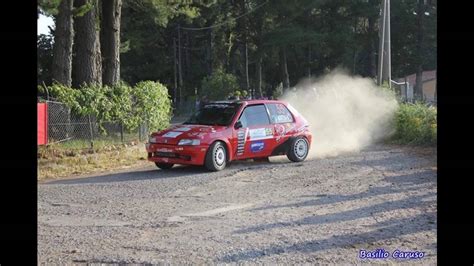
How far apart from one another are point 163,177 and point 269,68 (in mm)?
59133

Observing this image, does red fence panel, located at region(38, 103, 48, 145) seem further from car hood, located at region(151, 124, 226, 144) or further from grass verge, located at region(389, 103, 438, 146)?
grass verge, located at region(389, 103, 438, 146)

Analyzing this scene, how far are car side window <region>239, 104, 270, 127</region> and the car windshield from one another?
25 centimetres

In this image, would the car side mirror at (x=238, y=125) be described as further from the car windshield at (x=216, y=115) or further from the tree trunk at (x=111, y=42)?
the tree trunk at (x=111, y=42)

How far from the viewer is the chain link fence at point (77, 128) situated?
49.6ft

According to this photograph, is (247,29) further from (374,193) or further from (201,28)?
(374,193)

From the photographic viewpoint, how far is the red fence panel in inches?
562

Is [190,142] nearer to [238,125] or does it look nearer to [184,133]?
[184,133]

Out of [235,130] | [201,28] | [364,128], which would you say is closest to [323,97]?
[364,128]

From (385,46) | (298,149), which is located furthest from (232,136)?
(385,46)

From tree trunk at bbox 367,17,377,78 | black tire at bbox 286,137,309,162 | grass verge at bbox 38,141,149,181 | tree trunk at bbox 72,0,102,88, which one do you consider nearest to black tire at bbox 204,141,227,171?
black tire at bbox 286,137,309,162

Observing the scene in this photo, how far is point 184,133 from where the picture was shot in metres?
12.6

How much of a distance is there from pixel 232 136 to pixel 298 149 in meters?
2.18

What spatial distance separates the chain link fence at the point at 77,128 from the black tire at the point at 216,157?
4675mm

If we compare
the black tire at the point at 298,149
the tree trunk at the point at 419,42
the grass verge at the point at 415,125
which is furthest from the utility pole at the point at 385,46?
the tree trunk at the point at 419,42
